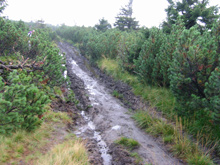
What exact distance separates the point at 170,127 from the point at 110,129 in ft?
6.38

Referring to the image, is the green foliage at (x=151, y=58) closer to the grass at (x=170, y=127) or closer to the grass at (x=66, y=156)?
the grass at (x=170, y=127)

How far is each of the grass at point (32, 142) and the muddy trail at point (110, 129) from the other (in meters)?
0.74

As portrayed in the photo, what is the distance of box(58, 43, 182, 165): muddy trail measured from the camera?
4.48 meters

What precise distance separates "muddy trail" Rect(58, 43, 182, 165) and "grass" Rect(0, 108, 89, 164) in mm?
736

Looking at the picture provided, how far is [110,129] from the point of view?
6.02 meters

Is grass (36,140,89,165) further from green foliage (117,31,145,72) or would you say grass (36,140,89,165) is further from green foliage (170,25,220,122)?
green foliage (117,31,145,72)

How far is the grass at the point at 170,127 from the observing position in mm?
4293

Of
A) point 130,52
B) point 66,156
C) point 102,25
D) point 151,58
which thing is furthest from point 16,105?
point 102,25

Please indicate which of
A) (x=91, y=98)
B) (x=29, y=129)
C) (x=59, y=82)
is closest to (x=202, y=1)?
(x=91, y=98)

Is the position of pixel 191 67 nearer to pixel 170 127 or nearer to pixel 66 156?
pixel 170 127

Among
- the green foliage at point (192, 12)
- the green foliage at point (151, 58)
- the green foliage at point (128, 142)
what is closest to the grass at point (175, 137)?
the green foliage at point (128, 142)

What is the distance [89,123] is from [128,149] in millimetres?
2353

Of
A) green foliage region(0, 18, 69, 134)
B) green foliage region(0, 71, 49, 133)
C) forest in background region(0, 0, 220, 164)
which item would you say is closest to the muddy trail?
forest in background region(0, 0, 220, 164)

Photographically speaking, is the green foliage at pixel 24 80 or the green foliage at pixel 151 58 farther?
the green foliage at pixel 151 58
